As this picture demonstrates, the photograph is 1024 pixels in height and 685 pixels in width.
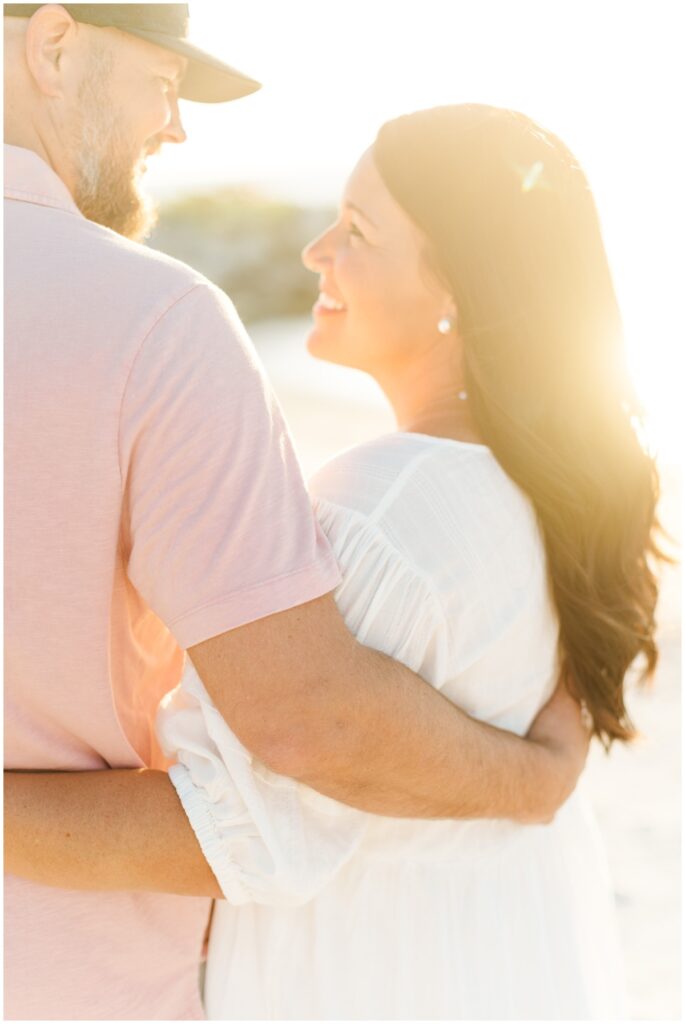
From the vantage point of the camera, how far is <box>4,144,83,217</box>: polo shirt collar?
1.62 m

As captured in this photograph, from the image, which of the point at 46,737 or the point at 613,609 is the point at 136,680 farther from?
the point at 613,609

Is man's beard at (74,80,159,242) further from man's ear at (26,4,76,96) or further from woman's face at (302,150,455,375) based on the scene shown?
woman's face at (302,150,455,375)

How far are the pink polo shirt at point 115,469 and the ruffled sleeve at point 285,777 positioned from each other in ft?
0.47

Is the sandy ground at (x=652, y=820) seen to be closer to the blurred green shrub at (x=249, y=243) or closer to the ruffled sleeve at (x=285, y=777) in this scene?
the ruffled sleeve at (x=285, y=777)

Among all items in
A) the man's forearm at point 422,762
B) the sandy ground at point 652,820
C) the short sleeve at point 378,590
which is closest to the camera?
the man's forearm at point 422,762

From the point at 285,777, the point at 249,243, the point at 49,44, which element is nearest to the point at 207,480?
the point at 285,777

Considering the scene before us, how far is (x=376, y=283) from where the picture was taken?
2.26 m

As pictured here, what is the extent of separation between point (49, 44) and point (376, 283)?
2.59 feet

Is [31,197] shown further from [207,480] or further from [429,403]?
[429,403]

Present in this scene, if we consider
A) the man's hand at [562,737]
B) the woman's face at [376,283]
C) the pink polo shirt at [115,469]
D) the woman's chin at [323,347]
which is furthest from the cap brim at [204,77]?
the man's hand at [562,737]

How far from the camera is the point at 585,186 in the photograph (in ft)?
7.14

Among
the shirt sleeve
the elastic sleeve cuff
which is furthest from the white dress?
the shirt sleeve

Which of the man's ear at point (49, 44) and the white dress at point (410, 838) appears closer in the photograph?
the white dress at point (410, 838)

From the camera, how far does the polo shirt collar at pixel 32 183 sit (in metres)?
1.62
